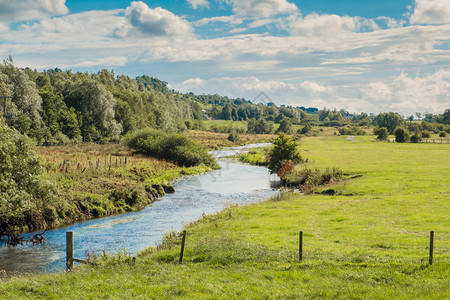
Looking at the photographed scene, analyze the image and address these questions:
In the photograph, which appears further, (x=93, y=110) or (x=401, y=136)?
(x=401, y=136)

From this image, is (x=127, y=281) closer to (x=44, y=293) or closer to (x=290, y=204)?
(x=44, y=293)

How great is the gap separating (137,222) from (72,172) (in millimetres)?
15403

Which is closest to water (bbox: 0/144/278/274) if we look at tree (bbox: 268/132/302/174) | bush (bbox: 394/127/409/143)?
tree (bbox: 268/132/302/174)

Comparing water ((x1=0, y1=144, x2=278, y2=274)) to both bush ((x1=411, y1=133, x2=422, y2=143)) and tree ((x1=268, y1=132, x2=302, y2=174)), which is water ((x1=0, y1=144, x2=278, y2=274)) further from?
bush ((x1=411, y1=133, x2=422, y2=143))

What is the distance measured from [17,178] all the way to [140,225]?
10.6 meters

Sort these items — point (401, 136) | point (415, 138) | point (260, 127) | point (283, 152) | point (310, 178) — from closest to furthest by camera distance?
point (310, 178) → point (283, 152) → point (415, 138) → point (401, 136) → point (260, 127)

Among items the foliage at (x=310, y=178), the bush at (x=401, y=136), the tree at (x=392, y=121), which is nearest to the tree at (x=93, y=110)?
the foliage at (x=310, y=178)

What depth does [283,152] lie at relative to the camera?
5978 cm

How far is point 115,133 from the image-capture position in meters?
93.0

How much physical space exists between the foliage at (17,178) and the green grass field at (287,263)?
8830 millimetres

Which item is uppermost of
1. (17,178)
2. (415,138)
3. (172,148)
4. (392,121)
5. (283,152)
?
(392,121)

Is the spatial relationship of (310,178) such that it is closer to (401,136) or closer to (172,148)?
(172,148)

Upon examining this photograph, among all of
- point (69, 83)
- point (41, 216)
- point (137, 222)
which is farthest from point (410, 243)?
point (69, 83)

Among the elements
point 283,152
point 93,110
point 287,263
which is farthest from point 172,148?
point 287,263
